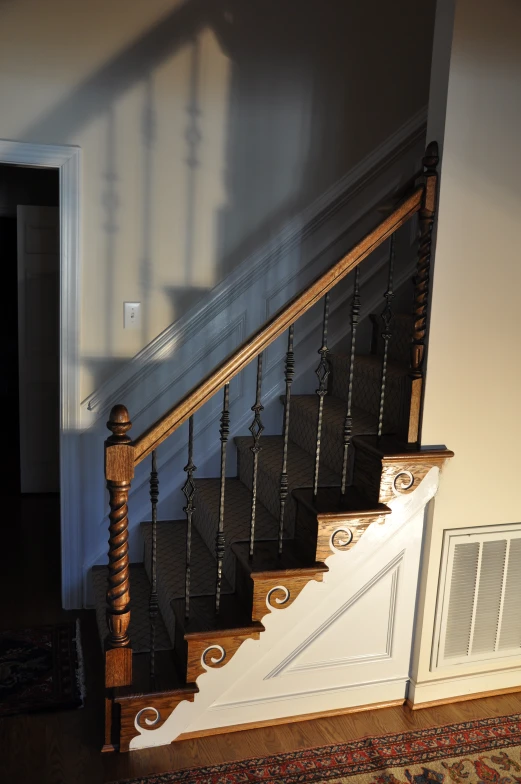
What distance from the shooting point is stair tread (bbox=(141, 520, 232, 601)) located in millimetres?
2848

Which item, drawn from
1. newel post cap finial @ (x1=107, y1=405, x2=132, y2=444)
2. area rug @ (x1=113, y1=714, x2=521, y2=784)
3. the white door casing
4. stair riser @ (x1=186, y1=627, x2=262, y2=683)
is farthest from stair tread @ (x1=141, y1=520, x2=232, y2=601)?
the white door casing

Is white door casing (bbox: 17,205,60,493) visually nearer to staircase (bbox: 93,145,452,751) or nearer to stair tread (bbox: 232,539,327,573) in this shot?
staircase (bbox: 93,145,452,751)

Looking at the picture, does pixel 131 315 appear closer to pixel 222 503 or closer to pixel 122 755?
pixel 222 503

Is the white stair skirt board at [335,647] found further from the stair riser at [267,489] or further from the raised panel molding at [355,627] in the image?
the stair riser at [267,489]

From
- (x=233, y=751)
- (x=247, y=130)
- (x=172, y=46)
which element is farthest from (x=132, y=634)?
(x=172, y=46)

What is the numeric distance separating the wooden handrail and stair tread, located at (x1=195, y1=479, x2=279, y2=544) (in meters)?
0.68

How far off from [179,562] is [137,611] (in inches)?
11.0

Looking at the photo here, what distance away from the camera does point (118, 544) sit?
2.39m

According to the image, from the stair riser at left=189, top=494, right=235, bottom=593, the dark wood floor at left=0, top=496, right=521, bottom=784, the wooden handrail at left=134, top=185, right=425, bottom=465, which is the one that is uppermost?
the wooden handrail at left=134, top=185, right=425, bottom=465

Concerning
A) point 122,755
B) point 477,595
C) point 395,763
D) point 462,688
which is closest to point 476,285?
point 477,595

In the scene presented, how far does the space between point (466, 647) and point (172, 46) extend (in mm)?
2939

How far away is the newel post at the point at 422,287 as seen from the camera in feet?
8.32

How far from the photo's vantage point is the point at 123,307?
11.2ft

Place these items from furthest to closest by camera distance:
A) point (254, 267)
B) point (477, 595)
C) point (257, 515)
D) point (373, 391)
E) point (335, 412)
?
point (254, 267) < point (335, 412) < point (373, 391) < point (257, 515) < point (477, 595)
